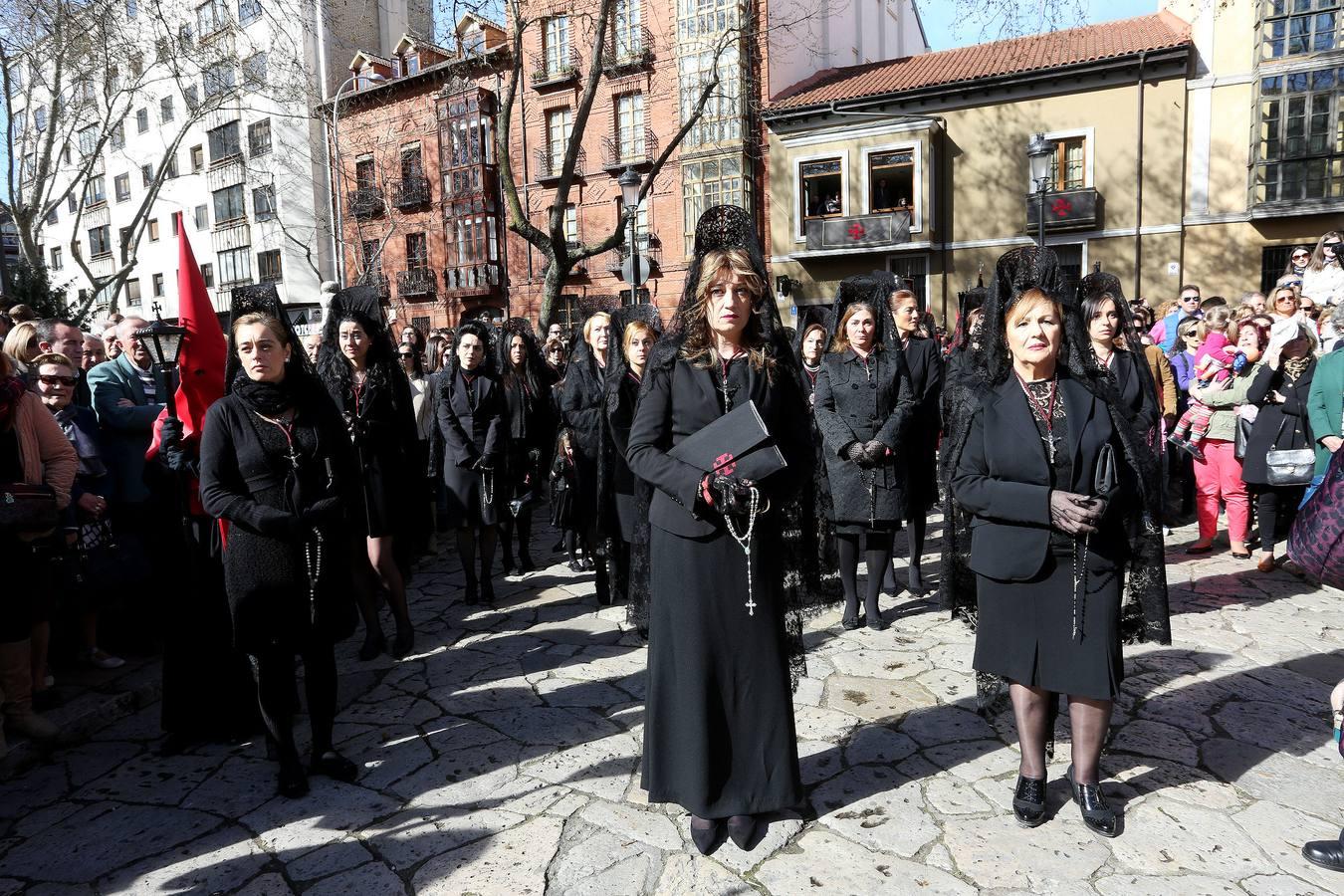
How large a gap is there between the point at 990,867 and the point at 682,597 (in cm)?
139

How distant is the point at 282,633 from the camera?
11.1 ft

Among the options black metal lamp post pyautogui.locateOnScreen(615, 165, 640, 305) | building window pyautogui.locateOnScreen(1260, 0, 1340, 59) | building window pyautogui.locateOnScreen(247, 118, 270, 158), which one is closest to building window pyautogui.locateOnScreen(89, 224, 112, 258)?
building window pyautogui.locateOnScreen(247, 118, 270, 158)

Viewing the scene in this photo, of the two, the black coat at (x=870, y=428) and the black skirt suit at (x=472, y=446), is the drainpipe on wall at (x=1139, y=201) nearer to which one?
the black coat at (x=870, y=428)

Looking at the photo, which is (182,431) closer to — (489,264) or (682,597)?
(682,597)

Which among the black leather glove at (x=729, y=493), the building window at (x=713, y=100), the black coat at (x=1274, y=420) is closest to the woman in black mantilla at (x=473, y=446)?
the black leather glove at (x=729, y=493)

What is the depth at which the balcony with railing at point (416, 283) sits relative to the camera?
3275 centimetres

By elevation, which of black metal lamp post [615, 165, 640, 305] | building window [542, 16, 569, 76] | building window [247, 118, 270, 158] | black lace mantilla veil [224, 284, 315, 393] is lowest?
black lace mantilla veil [224, 284, 315, 393]

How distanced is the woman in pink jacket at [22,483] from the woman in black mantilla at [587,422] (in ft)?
9.90

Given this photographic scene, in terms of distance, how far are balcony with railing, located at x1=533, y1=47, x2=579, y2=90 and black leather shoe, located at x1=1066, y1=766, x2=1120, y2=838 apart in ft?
96.0

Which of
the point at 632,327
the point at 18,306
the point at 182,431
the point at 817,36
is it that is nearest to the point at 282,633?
the point at 182,431

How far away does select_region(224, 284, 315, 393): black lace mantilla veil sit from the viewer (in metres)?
3.49

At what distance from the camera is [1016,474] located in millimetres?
2943

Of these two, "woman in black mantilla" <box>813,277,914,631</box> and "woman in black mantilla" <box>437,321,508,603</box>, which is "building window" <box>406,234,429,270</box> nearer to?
"woman in black mantilla" <box>437,321,508,603</box>

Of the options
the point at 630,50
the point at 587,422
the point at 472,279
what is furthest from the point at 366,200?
the point at 587,422
